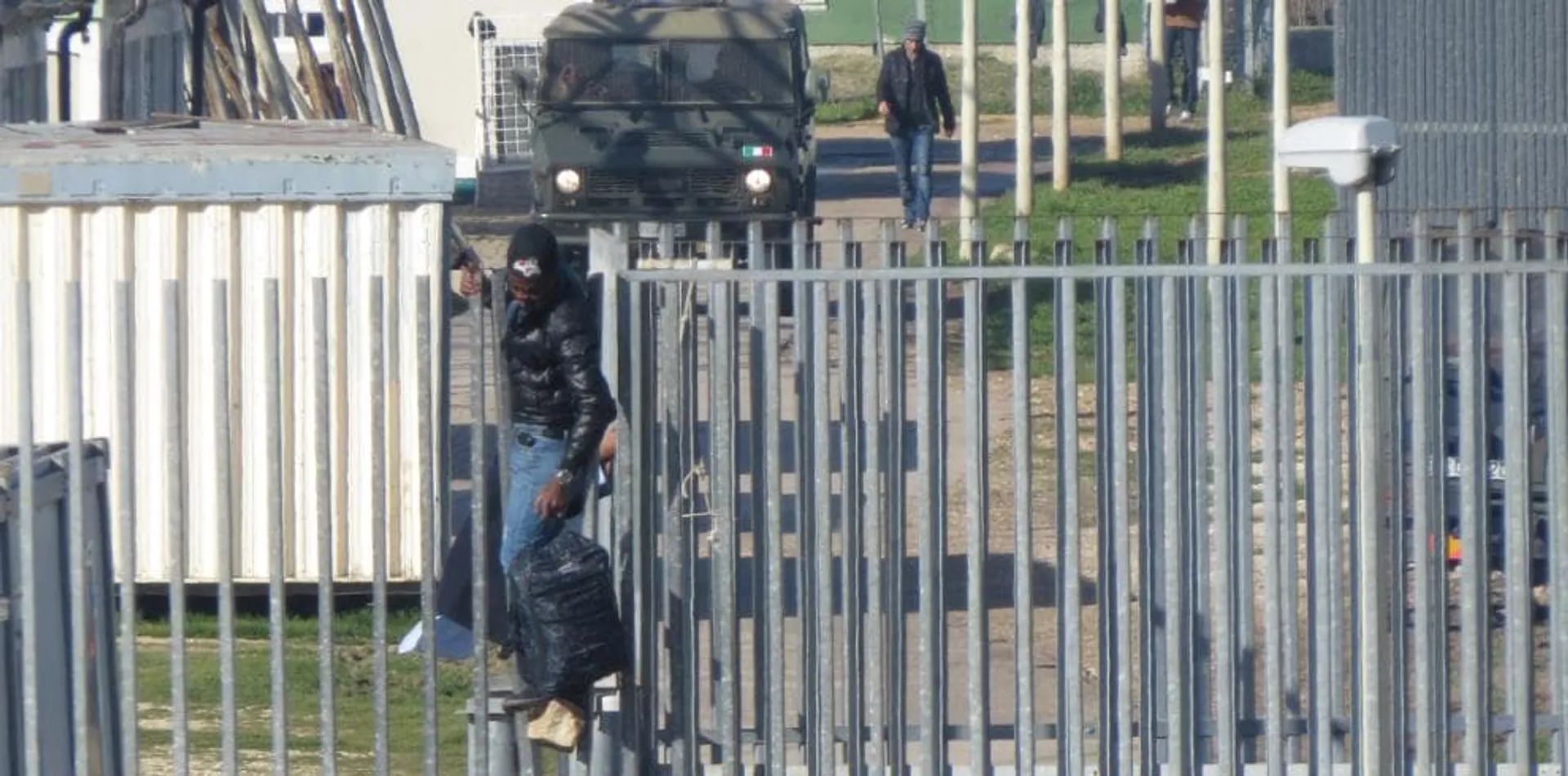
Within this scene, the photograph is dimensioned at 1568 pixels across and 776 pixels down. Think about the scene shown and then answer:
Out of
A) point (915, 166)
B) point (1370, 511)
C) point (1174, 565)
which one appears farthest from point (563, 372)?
point (915, 166)

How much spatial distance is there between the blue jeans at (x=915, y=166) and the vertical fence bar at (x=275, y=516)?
698 inches

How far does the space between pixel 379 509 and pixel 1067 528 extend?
173 cm

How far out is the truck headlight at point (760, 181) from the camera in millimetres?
21609

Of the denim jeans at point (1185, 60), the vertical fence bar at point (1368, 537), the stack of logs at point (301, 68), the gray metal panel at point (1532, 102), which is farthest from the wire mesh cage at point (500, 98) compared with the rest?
the vertical fence bar at point (1368, 537)

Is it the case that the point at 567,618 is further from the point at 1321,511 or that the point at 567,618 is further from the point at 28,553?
the point at 1321,511

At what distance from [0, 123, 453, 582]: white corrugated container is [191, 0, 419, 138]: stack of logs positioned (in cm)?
507

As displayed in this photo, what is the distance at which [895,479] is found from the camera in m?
6.90

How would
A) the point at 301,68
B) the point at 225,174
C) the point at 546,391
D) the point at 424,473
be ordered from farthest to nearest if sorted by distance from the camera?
the point at 301,68 → the point at 225,174 → the point at 546,391 → the point at 424,473

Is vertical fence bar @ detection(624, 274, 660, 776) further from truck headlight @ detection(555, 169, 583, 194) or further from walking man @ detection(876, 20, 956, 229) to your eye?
walking man @ detection(876, 20, 956, 229)

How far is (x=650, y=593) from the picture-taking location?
6988 mm

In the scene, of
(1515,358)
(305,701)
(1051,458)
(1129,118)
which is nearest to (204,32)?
(1051,458)

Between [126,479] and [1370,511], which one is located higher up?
[126,479]

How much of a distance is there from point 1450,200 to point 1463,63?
2.22ft

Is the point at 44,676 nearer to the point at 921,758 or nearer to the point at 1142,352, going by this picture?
the point at 921,758
